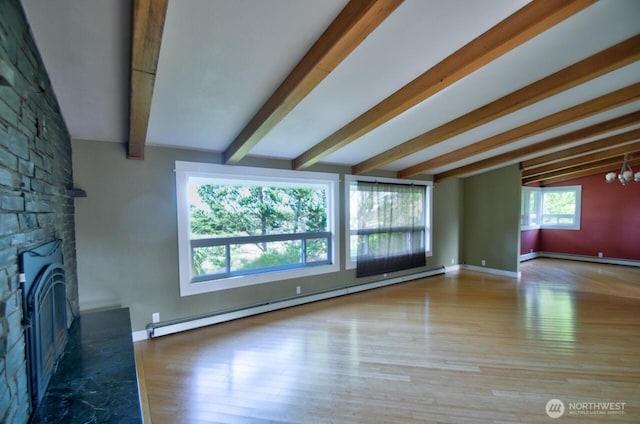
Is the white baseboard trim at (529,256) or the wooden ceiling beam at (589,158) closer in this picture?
the wooden ceiling beam at (589,158)

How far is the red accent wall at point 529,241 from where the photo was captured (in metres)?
7.17

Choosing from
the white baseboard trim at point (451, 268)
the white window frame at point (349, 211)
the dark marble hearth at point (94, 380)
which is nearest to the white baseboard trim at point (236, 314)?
the white window frame at point (349, 211)

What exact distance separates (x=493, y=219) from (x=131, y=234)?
6620mm

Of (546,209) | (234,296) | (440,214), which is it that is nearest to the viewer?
(234,296)

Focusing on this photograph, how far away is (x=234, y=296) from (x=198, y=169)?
5.56 feet

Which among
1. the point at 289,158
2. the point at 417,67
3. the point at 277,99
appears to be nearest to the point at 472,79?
the point at 417,67

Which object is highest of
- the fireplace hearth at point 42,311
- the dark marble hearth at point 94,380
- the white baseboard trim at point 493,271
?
the fireplace hearth at point 42,311

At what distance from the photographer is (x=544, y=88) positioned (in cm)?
235

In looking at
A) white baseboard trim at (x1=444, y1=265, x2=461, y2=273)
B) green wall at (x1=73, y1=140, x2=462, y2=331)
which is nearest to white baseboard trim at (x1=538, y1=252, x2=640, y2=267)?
white baseboard trim at (x1=444, y1=265, x2=461, y2=273)

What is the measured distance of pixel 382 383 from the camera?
2.19 m

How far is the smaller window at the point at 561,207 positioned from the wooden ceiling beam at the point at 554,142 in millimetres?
3766

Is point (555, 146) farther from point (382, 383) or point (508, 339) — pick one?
point (382, 383)
